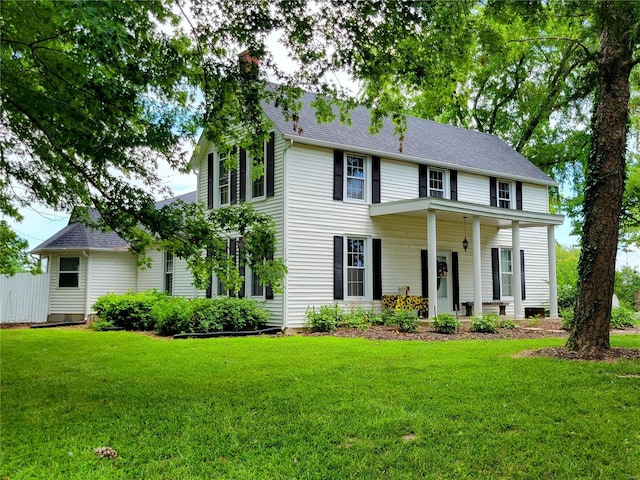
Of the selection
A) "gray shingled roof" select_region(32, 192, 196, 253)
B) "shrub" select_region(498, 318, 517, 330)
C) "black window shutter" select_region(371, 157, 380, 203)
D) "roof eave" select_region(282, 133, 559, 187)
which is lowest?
"shrub" select_region(498, 318, 517, 330)

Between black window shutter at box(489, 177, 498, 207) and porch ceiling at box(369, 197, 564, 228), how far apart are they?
3.52 ft

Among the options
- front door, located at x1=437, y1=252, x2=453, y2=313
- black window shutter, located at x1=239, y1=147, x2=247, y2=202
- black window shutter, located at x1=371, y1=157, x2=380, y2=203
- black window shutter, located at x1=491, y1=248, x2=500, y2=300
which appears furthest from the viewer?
black window shutter, located at x1=491, y1=248, x2=500, y2=300

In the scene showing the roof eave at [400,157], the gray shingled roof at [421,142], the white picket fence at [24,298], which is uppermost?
the gray shingled roof at [421,142]

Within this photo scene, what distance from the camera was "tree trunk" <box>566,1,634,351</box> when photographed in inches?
332

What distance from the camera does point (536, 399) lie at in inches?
215

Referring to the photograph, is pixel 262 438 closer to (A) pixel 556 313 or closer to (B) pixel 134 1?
(B) pixel 134 1

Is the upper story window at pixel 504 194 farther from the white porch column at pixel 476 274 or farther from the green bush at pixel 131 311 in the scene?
the green bush at pixel 131 311

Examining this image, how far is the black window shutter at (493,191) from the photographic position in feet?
61.1

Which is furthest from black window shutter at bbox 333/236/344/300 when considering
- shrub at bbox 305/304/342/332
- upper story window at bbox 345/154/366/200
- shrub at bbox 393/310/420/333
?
shrub at bbox 393/310/420/333

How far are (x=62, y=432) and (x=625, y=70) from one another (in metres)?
9.37

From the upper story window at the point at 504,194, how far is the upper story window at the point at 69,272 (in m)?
15.7

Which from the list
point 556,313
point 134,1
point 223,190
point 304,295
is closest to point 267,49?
point 134,1

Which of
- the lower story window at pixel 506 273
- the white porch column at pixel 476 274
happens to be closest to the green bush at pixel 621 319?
the white porch column at pixel 476 274

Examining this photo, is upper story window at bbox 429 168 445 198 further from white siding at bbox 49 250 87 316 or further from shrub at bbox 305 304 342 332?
white siding at bbox 49 250 87 316
